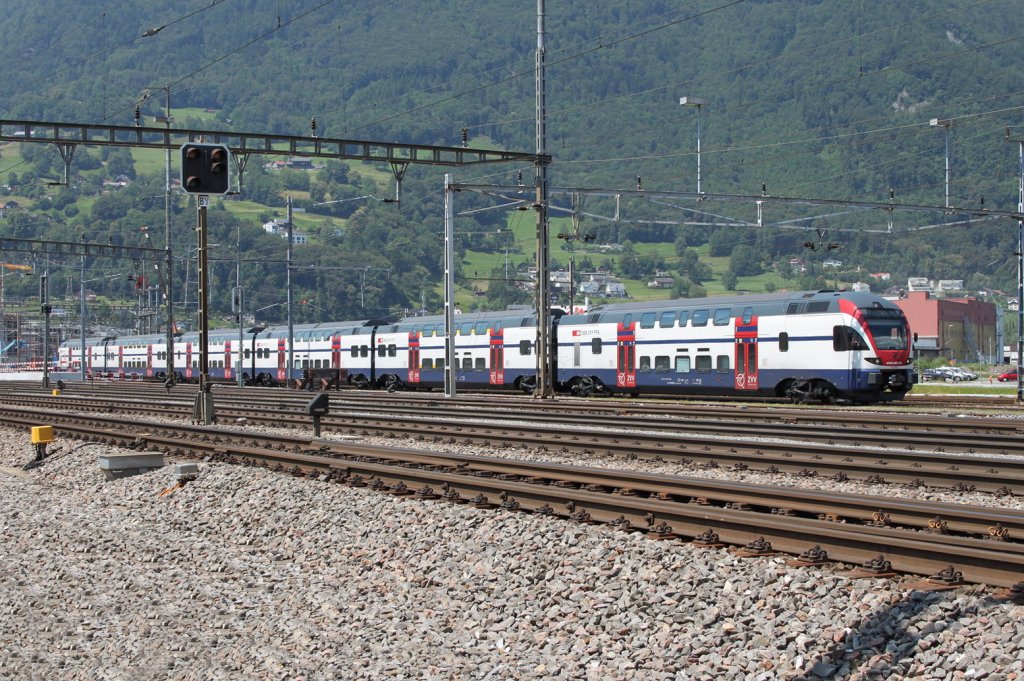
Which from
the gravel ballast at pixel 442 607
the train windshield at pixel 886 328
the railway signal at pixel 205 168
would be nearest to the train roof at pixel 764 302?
the train windshield at pixel 886 328

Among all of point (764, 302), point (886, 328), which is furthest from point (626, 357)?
point (886, 328)

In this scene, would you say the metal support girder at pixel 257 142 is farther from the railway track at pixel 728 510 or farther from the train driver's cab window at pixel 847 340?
the railway track at pixel 728 510

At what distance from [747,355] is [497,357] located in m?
12.9

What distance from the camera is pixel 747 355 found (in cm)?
3569

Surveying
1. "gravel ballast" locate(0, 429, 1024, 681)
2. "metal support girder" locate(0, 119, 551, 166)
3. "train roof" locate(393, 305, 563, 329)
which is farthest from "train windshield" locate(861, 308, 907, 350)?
"gravel ballast" locate(0, 429, 1024, 681)

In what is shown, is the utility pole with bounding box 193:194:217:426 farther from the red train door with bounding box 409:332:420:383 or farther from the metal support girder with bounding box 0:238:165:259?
the metal support girder with bounding box 0:238:165:259

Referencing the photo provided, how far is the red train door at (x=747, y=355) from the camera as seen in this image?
116 ft

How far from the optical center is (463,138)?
37.3 meters

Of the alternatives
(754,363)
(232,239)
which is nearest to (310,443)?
(754,363)

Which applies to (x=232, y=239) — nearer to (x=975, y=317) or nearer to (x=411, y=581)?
(x=975, y=317)

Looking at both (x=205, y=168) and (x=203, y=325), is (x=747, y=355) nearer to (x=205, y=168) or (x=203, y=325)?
(x=203, y=325)

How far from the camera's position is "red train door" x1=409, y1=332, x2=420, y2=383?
50281 mm

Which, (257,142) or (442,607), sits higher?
(257,142)

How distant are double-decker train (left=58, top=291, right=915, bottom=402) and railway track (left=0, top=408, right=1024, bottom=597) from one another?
Result: 62.8ft
